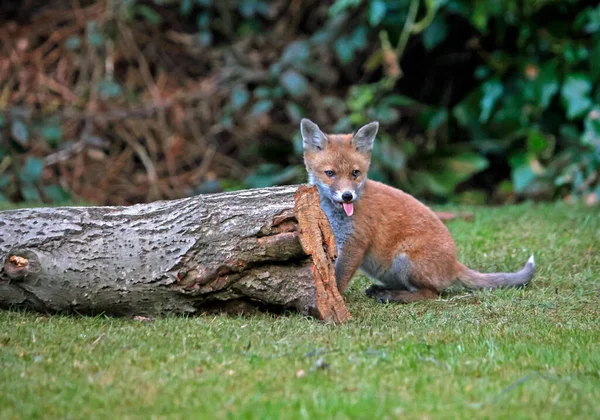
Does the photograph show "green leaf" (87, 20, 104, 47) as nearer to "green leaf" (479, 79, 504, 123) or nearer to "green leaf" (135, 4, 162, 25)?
"green leaf" (135, 4, 162, 25)

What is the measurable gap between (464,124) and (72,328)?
7.32 meters

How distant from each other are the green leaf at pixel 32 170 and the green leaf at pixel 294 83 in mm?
3241

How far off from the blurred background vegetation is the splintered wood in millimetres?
4750

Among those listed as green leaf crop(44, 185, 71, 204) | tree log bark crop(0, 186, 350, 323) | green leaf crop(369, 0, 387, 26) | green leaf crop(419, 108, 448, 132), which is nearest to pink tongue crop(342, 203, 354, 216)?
tree log bark crop(0, 186, 350, 323)

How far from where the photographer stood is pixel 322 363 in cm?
348

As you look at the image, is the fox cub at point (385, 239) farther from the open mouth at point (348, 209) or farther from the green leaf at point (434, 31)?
the green leaf at point (434, 31)

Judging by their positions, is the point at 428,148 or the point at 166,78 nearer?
the point at 428,148

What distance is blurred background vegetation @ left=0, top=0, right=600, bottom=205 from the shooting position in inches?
370

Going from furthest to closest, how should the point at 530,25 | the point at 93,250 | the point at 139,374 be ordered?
the point at 530,25
the point at 93,250
the point at 139,374

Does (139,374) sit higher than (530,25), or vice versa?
(530,25)

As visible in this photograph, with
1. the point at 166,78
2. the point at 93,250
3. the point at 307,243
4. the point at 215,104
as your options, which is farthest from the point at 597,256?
the point at 166,78

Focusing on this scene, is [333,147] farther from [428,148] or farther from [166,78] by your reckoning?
[166,78]

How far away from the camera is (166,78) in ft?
37.6

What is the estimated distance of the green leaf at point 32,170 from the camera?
9.20 metres
